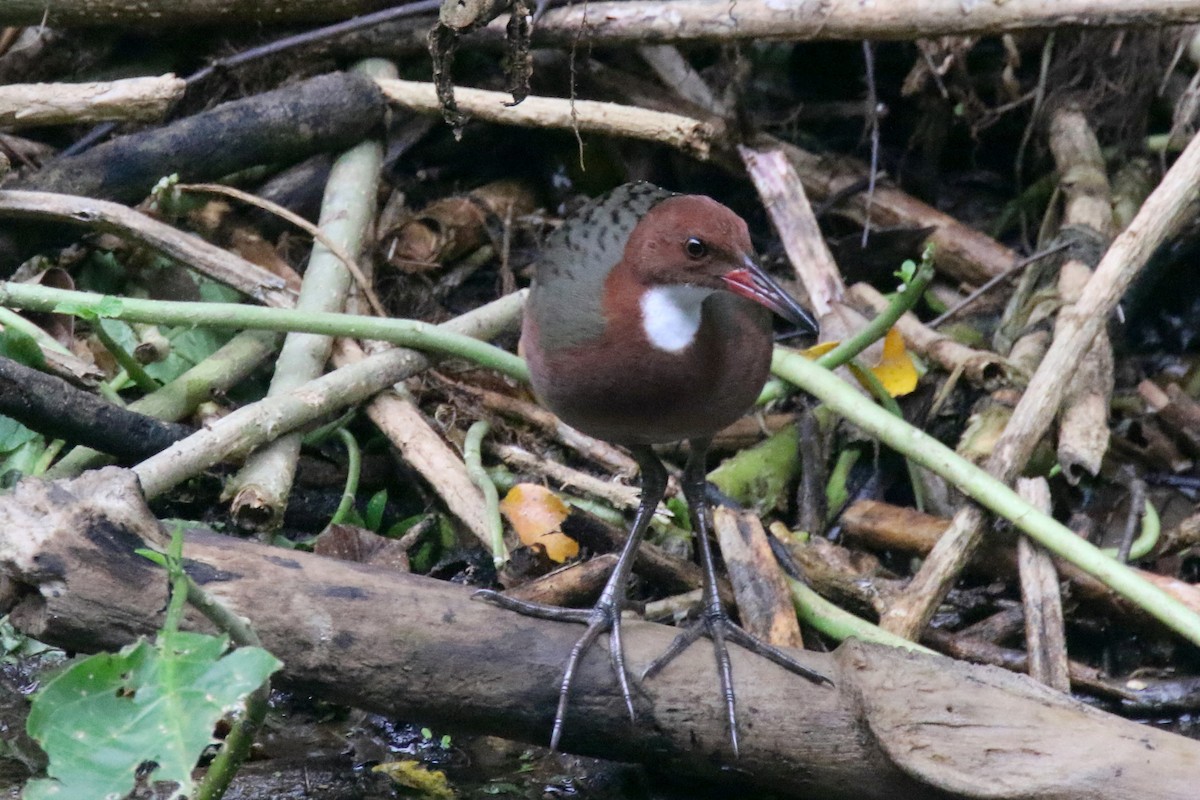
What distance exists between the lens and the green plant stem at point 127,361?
3.47 meters

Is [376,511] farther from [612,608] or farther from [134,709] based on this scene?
[134,709]

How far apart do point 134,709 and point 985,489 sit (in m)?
2.12

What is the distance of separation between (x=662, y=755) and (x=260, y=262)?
2279 millimetres

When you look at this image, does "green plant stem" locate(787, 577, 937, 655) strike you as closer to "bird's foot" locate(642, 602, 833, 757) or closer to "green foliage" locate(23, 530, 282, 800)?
"bird's foot" locate(642, 602, 833, 757)

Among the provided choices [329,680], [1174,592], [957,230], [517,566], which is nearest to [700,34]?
[957,230]

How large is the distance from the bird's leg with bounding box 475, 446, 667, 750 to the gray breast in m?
0.53

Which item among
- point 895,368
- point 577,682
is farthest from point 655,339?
point 895,368

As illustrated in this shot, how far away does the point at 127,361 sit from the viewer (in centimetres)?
361

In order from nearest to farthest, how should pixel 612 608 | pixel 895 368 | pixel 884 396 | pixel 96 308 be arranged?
pixel 612 608 < pixel 96 308 < pixel 884 396 < pixel 895 368

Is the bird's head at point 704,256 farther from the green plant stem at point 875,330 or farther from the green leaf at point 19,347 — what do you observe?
the green leaf at point 19,347

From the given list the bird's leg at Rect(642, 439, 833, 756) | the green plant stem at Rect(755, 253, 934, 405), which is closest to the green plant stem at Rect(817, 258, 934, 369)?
the green plant stem at Rect(755, 253, 934, 405)

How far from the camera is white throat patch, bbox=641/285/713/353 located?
2.82 metres

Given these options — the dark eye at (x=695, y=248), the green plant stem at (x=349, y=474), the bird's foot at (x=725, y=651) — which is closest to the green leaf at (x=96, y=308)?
the green plant stem at (x=349, y=474)

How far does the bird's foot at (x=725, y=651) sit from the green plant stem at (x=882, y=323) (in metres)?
1.02
